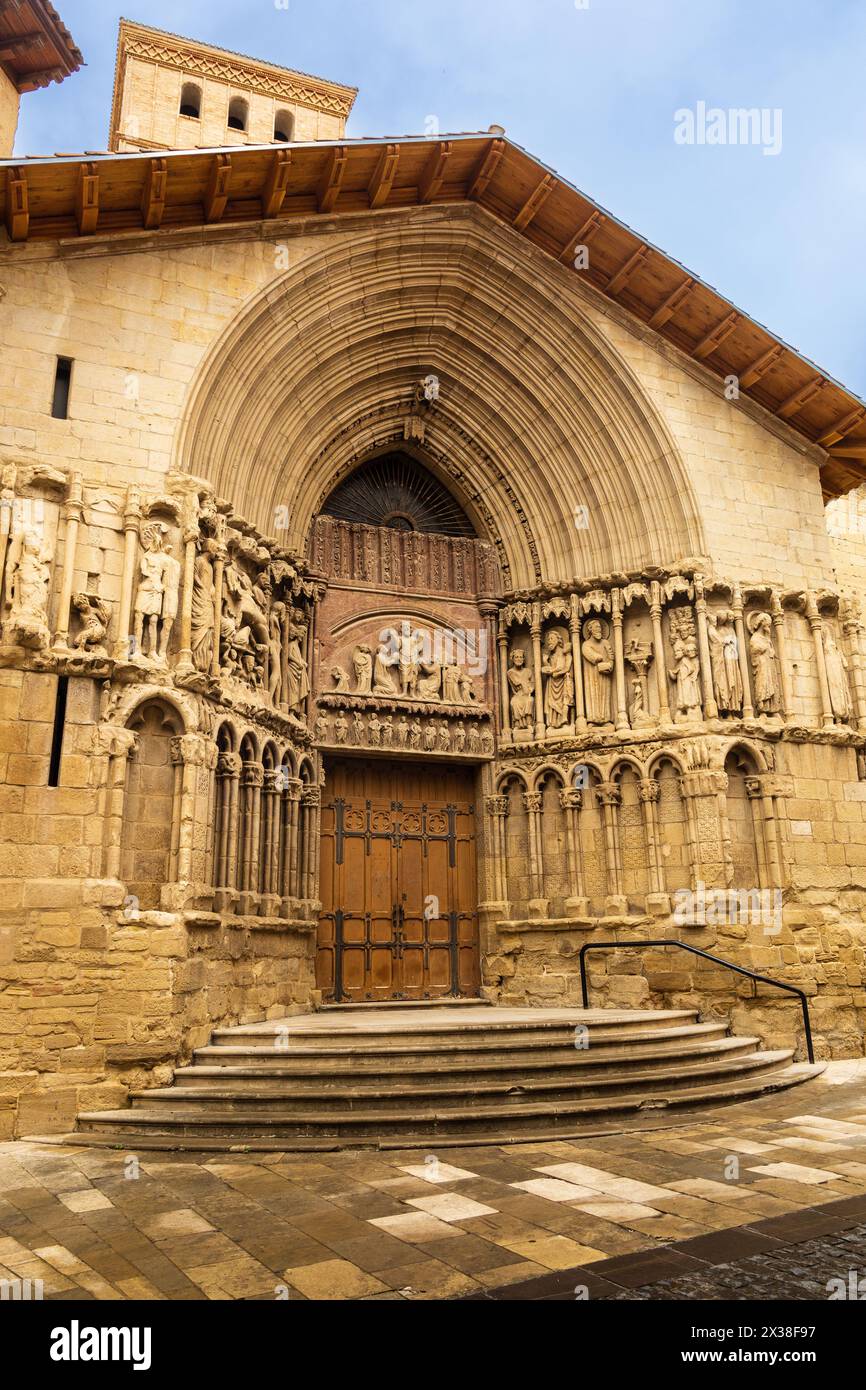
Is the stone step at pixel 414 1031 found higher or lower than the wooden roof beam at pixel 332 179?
lower

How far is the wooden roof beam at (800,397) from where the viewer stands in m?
11.4

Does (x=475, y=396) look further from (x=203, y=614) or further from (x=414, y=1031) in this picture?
(x=414, y=1031)

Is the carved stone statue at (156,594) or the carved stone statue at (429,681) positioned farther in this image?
the carved stone statue at (429,681)

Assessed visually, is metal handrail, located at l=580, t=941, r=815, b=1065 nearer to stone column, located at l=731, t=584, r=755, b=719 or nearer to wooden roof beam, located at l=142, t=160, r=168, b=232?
stone column, located at l=731, t=584, r=755, b=719

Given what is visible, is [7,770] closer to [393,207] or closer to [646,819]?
[646,819]

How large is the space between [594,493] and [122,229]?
5807 millimetres

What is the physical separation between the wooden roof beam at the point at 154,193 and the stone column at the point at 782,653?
7375 mm

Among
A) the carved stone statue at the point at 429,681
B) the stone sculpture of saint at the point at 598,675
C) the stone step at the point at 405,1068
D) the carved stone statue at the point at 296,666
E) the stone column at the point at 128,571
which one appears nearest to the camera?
the stone step at the point at 405,1068

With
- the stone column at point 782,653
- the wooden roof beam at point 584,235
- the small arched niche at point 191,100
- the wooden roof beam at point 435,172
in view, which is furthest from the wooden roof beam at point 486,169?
the small arched niche at point 191,100

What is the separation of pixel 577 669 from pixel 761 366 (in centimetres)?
408

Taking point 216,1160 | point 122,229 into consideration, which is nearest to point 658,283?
point 122,229

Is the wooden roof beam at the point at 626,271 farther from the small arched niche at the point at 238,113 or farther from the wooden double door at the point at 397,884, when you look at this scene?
the small arched niche at the point at 238,113

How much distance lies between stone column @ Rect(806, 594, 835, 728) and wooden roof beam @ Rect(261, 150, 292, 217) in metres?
6.95

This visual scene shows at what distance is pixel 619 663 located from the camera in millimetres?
11281
